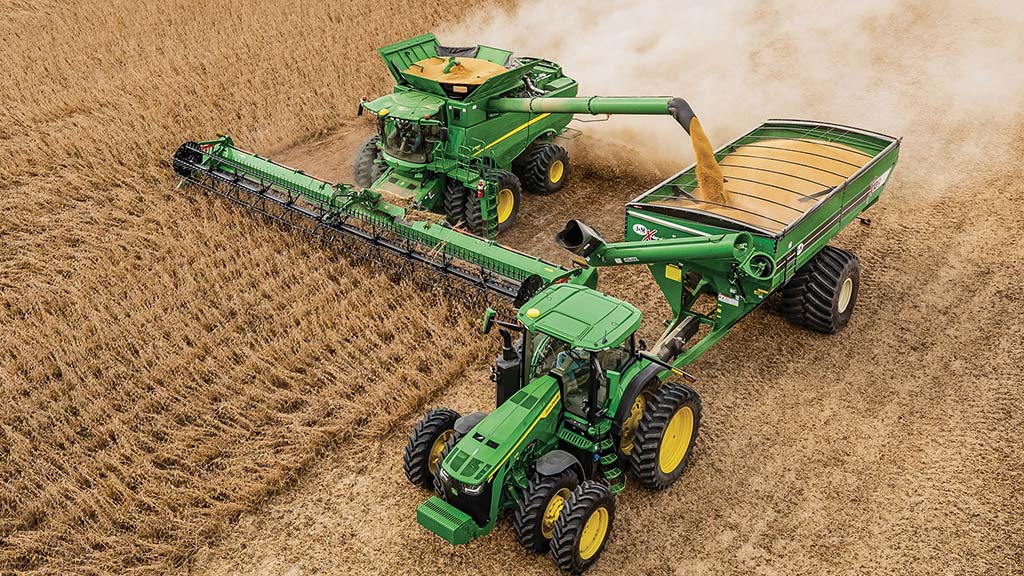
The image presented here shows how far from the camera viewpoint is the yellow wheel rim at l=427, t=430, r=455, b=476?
7.50m

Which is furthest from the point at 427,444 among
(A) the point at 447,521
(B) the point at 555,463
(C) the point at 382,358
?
(C) the point at 382,358

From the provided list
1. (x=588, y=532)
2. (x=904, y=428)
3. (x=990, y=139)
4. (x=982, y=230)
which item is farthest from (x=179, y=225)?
(x=990, y=139)

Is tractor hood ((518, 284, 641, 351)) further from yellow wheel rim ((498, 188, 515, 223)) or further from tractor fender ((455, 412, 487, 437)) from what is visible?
yellow wheel rim ((498, 188, 515, 223))

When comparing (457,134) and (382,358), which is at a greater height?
(457,134)

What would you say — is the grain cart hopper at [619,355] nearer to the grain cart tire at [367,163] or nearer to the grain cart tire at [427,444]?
the grain cart tire at [427,444]

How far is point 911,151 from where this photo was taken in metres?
14.2

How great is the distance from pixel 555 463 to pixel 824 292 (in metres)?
4.23

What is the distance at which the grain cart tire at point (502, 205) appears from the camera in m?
11.7

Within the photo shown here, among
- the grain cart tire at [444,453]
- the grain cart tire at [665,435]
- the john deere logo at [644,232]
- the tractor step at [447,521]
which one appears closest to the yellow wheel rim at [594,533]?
the grain cart tire at [665,435]

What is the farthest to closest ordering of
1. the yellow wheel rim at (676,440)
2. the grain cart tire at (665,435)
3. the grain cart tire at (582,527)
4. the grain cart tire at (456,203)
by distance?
the grain cart tire at (456,203)
the yellow wheel rim at (676,440)
the grain cart tire at (665,435)
the grain cart tire at (582,527)

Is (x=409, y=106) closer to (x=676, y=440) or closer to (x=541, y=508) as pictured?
(x=676, y=440)

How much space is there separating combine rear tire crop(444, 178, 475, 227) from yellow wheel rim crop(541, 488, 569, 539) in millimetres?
5622

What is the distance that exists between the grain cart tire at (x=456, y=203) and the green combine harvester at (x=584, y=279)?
15 centimetres

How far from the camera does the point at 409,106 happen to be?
1170 cm
